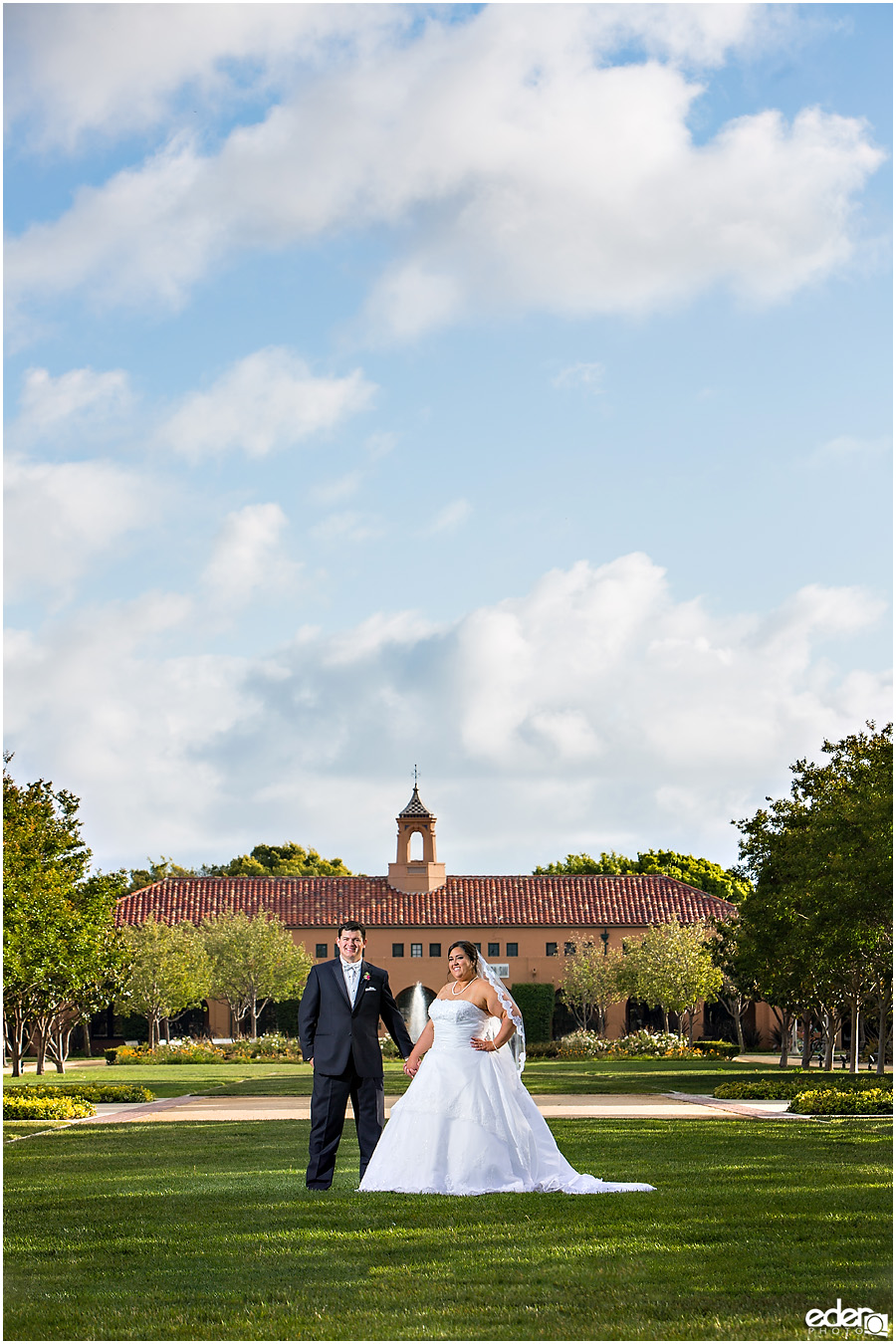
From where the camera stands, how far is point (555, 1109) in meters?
A: 22.1

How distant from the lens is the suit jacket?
36.5ft

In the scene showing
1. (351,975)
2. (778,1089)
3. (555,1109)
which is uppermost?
(351,975)

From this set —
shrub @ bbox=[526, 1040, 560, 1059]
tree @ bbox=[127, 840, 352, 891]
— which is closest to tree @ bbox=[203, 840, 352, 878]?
tree @ bbox=[127, 840, 352, 891]

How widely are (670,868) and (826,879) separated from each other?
2319 inches

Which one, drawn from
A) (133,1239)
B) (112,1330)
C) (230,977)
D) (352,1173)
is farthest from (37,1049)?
(112,1330)

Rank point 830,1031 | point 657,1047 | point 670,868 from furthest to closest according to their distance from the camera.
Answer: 1. point 670,868
2. point 657,1047
3. point 830,1031

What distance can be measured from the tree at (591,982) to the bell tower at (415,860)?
11.0 m

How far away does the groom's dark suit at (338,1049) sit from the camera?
1112 centimetres

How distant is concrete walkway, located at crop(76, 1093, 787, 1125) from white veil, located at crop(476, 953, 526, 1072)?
856 centimetres

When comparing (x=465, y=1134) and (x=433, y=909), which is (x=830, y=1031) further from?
(x=433, y=909)

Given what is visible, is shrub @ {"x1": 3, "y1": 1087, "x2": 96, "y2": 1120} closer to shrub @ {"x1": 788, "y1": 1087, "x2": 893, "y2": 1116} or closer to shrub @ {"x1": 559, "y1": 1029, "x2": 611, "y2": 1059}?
shrub @ {"x1": 788, "y1": 1087, "x2": 893, "y2": 1116}

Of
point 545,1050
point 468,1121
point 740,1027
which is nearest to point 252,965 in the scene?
point 545,1050

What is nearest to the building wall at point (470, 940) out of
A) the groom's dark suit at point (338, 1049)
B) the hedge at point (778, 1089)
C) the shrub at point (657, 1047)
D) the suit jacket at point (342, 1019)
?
the shrub at point (657, 1047)

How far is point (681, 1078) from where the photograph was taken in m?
32.8
